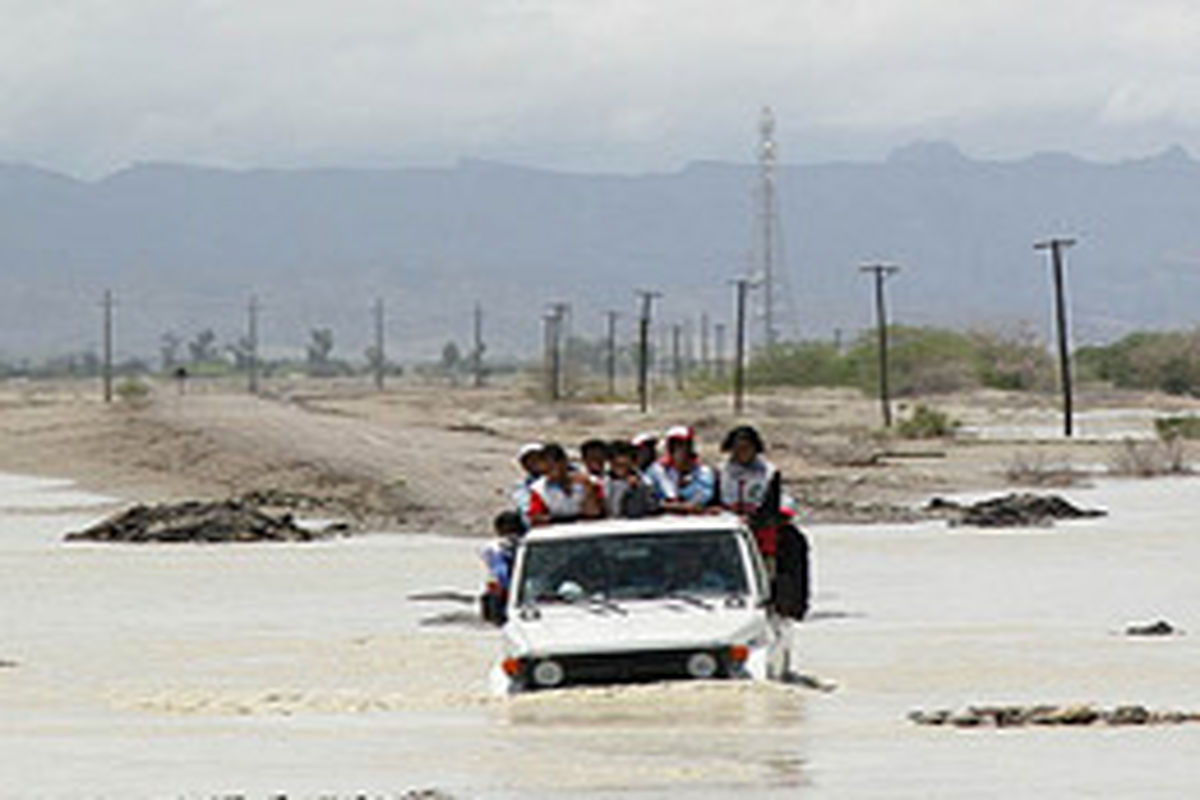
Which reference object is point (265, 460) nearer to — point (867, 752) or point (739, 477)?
point (739, 477)

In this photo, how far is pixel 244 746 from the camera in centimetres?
1631

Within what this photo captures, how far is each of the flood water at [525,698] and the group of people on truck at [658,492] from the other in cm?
109

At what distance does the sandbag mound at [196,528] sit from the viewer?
138ft

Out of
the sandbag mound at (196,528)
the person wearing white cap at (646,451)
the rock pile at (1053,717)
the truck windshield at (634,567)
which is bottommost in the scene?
the rock pile at (1053,717)

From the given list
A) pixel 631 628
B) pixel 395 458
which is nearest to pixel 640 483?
pixel 631 628

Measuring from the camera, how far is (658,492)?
67.6ft

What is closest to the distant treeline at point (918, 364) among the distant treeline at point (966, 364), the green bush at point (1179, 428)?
the distant treeline at point (966, 364)

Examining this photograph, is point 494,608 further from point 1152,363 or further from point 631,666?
point 1152,363

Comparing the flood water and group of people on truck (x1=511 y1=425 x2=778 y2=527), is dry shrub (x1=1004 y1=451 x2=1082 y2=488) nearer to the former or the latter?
→ the flood water

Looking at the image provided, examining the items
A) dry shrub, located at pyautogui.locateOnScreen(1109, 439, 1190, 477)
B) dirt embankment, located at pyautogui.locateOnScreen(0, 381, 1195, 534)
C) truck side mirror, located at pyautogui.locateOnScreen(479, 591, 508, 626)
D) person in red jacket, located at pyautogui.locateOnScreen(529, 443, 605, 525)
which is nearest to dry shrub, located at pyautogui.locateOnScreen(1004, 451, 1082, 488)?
dirt embankment, located at pyautogui.locateOnScreen(0, 381, 1195, 534)

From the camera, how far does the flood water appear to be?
1435 cm

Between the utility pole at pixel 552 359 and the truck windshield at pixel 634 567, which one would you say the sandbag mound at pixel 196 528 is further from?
the utility pole at pixel 552 359

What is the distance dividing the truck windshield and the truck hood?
0.57 ft

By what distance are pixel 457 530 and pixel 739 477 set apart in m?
24.2
